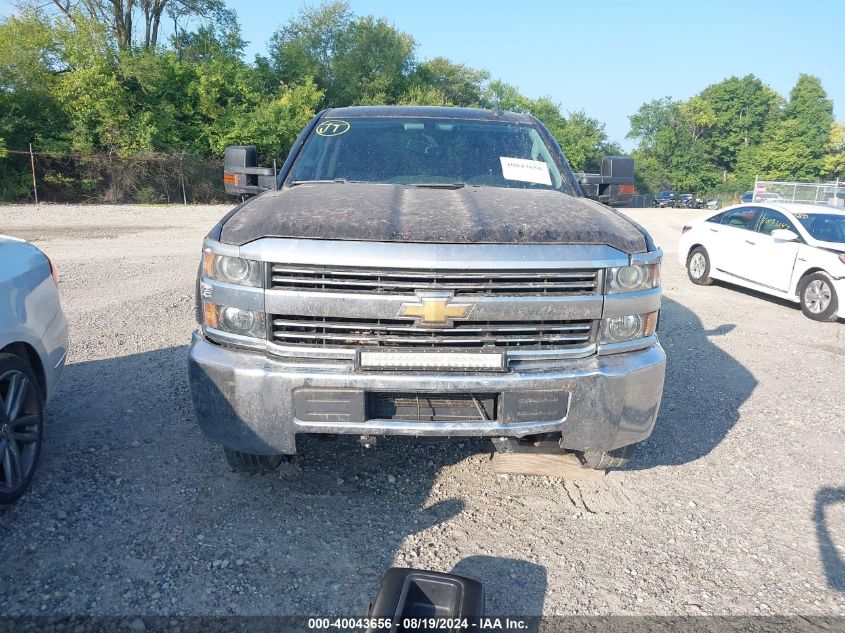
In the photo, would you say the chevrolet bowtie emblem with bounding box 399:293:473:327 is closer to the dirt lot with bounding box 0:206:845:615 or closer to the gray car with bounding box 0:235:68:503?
the dirt lot with bounding box 0:206:845:615

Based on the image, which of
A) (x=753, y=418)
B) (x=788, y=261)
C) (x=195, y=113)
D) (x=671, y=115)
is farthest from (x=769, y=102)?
(x=753, y=418)

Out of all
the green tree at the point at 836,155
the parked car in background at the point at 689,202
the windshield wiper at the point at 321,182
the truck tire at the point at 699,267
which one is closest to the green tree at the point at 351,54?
the parked car in background at the point at 689,202

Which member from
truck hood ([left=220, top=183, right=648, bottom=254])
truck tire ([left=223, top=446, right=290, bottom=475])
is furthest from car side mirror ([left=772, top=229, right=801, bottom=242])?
truck tire ([left=223, top=446, right=290, bottom=475])

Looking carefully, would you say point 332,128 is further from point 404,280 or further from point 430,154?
point 404,280

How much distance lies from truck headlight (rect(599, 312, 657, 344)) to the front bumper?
87 millimetres

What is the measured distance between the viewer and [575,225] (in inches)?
127

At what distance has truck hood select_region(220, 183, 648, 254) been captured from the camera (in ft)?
9.84

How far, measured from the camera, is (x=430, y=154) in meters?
4.54

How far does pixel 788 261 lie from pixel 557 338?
8.15m

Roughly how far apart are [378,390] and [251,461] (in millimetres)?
925

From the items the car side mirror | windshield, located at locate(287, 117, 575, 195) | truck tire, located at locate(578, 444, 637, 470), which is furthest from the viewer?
the car side mirror

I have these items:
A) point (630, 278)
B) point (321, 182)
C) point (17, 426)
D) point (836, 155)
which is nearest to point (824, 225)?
point (630, 278)

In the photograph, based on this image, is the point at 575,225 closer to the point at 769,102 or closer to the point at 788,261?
the point at 788,261

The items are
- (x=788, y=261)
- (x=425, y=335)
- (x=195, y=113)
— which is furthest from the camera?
(x=195, y=113)
